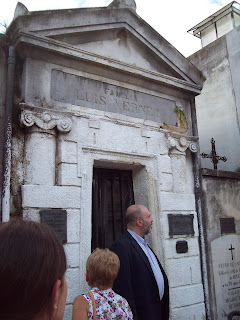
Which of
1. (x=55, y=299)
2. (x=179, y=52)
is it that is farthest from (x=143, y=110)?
(x=55, y=299)

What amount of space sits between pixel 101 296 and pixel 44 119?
227 centimetres

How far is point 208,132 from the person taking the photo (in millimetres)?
7844

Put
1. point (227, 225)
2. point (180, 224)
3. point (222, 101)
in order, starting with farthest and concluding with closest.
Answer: point (222, 101), point (227, 225), point (180, 224)

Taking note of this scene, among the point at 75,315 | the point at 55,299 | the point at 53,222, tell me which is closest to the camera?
the point at 55,299

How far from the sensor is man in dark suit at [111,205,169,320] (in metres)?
2.87

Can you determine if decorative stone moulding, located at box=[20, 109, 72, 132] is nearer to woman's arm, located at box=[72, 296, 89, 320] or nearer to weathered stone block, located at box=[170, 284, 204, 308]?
woman's arm, located at box=[72, 296, 89, 320]

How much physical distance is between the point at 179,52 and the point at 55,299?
512 cm

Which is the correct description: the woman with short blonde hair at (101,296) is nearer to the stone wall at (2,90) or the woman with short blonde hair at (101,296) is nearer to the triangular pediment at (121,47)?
the stone wall at (2,90)

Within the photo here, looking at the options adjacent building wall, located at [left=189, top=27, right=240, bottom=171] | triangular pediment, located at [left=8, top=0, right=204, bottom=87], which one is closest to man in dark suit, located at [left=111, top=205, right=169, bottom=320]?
triangular pediment, located at [left=8, top=0, right=204, bottom=87]

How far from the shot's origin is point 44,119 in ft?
12.1

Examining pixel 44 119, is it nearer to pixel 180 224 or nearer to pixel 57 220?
pixel 57 220

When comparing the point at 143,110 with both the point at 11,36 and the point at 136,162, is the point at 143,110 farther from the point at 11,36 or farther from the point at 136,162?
the point at 11,36

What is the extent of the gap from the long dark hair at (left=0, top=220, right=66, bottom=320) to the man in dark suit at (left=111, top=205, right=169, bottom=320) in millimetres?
2075

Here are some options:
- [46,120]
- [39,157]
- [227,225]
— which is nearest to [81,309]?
[39,157]
